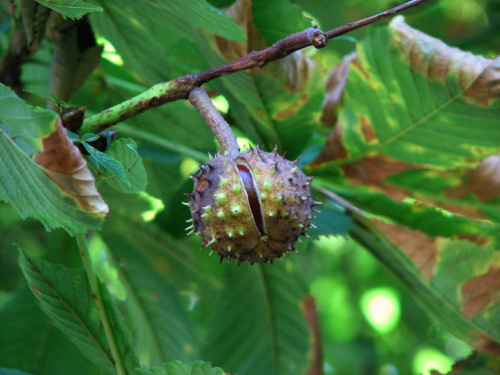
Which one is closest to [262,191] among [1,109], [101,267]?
[1,109]

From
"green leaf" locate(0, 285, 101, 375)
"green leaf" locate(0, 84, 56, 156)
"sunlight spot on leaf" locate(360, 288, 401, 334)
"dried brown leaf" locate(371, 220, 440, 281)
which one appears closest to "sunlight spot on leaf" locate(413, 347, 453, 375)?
"sunlight spot on leaf" locate(360, 288, 401, 334)

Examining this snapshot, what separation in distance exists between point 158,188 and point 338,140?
55 cm

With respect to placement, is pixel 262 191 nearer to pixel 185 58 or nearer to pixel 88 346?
pixel 88 346

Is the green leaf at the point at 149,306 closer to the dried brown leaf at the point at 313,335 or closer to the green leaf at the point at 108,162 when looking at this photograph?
the dried brown leaf at the point at 313,335

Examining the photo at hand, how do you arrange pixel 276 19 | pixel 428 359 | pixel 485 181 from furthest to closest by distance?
1. pixel 428 359
2. pixel 485 181
3. pixel 276 19

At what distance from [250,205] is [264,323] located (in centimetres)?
84

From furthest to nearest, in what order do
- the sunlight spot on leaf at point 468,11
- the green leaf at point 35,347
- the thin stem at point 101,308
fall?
the sunlight spot on leaf at point 468,11, the green leaf at point 35,347, the thin stem at point 101,308

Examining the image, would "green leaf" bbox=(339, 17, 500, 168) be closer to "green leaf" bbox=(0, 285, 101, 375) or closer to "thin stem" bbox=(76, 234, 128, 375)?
"thin stem" bbox=(76, 234, 128, 375)

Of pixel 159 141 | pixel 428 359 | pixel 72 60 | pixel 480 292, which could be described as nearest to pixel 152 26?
pixel 159 141

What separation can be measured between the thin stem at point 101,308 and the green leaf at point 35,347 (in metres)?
0.35

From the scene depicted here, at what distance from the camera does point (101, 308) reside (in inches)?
42.7

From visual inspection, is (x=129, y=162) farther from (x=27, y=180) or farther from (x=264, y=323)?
(x=264, y=323)

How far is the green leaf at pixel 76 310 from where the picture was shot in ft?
3.46

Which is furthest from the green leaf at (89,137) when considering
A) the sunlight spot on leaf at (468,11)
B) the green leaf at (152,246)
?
the sunlight spot on leaf at (468,11)
